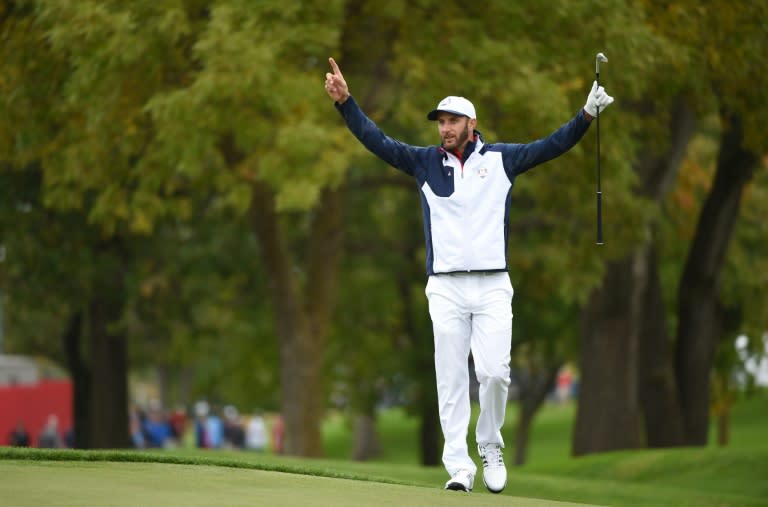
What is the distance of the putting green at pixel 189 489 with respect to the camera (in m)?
7.07

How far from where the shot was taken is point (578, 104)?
17141mm

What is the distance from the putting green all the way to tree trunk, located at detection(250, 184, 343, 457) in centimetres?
1352

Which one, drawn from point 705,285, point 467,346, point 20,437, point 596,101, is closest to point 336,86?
point 596,101

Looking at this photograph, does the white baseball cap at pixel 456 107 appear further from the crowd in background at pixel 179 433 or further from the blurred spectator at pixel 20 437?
the crowd in background at pixel 179 433

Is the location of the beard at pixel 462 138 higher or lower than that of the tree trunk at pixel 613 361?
higher

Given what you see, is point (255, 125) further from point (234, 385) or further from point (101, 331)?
point (234, 385)

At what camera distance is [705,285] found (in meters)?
23.5

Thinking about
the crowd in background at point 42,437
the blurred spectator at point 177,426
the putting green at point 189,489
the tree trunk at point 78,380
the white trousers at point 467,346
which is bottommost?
the blurred spectator at point 177,426

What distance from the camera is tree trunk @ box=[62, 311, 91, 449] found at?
31.3 meters

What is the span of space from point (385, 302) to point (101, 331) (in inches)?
276

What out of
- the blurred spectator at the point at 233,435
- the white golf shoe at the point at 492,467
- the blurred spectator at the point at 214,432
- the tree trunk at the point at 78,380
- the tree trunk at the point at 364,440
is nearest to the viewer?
the white golf shoe at the point at 492,467

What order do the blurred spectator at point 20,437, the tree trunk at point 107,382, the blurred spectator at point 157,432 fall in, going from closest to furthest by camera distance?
the tree trunk at point 107,382 < the blurred spectator at point 20,437 < the blurred spectator at point 157,432

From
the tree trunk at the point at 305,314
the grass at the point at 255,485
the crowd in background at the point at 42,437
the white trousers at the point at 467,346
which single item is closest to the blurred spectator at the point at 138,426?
the crowd in background at the point at 42,437

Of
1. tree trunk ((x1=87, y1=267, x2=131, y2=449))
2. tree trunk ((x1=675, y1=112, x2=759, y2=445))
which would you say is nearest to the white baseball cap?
tree trunk ((x1=675, y1=112, x2=759, y2=445))
